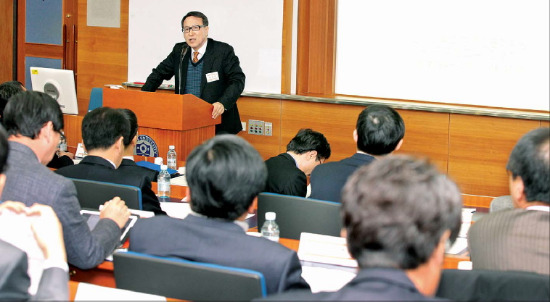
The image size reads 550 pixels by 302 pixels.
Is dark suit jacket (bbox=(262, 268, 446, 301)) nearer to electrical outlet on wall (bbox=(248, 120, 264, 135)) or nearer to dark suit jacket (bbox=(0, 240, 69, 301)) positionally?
dark suit jacket (bbox=(0, 240, 69, 301))

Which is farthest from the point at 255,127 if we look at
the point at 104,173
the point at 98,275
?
the point at 98,275

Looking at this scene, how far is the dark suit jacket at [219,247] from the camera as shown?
6.33 feet

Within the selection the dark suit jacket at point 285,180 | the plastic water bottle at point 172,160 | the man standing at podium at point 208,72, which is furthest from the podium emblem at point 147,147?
the dark suit jacket at point 285,180

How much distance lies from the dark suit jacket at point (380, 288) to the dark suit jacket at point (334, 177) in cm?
205

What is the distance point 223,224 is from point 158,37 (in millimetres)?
6439

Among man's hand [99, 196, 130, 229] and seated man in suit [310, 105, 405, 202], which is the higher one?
seated man in suit [310, 105, 405, 202]

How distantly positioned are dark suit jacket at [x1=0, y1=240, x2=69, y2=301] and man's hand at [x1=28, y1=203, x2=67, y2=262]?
0.05 meters

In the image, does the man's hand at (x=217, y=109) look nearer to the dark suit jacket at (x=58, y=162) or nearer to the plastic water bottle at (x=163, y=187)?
the dark suit jacket at (x=58, y=162)

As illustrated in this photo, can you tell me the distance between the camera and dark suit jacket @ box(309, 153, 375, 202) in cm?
343

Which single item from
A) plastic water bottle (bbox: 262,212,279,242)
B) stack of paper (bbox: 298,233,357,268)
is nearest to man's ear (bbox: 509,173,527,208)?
stack of paper (bbox: 298,233,357,268)

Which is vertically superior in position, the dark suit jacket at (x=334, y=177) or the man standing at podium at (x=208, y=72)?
the man standing at podium at (x=208, y=72)

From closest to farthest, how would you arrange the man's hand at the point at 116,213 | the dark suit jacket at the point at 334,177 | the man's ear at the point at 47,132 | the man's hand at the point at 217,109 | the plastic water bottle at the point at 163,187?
the man's hand at the point at 116,213 → the man's ear at the point at 47,132 → the dark suit jacket at the point at 334,177 → the plastic water bottle at the point at 163,187 → the man's hand at the point at 217,109

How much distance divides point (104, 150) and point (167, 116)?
207 centimetres

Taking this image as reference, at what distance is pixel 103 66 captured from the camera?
855cm
